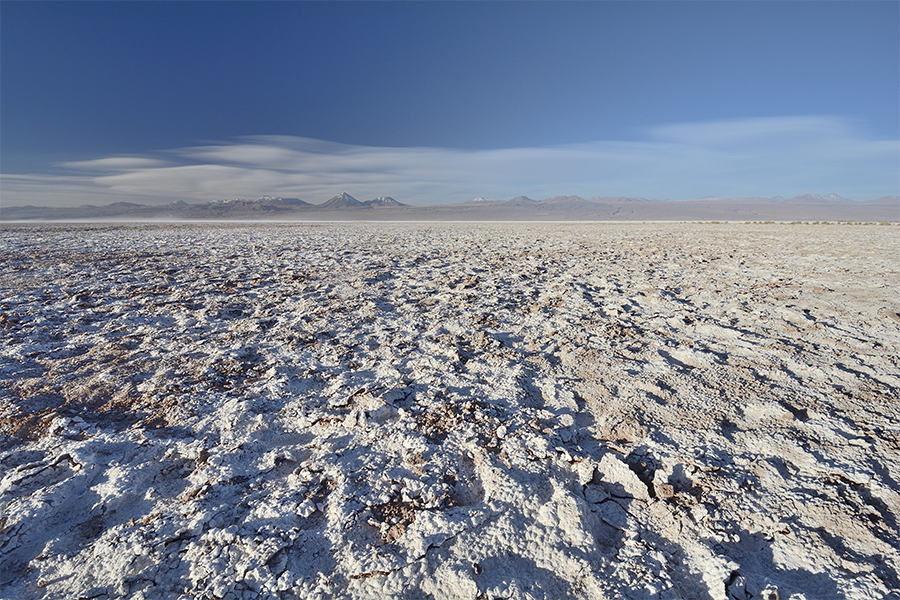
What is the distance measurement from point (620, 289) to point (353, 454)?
4096 mm

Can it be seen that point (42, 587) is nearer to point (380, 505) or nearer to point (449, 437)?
point (380, 505)

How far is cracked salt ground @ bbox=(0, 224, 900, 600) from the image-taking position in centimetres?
129

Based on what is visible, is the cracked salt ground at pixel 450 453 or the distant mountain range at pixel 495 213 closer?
the cracked salt ground at pixel 450 453

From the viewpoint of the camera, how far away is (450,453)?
187cm

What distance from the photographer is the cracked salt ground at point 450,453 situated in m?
1.29

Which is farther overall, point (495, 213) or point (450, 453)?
point (495, 213)

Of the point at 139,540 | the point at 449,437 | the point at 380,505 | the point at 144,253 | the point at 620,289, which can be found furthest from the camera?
the point at 144,253

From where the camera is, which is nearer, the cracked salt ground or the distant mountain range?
the cracked salt ground

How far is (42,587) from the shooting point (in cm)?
123

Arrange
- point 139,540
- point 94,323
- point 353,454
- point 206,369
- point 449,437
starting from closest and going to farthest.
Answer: point 139,540 < point 353,454 < point 449,437 < point 206,369 < point 94,323

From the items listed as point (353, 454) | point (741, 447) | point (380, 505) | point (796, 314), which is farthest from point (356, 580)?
point (796, 314)

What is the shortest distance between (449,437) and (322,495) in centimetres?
62

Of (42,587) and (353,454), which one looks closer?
(42,587)

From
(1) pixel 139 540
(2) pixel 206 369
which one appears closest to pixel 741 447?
(1) pixel 139 540
